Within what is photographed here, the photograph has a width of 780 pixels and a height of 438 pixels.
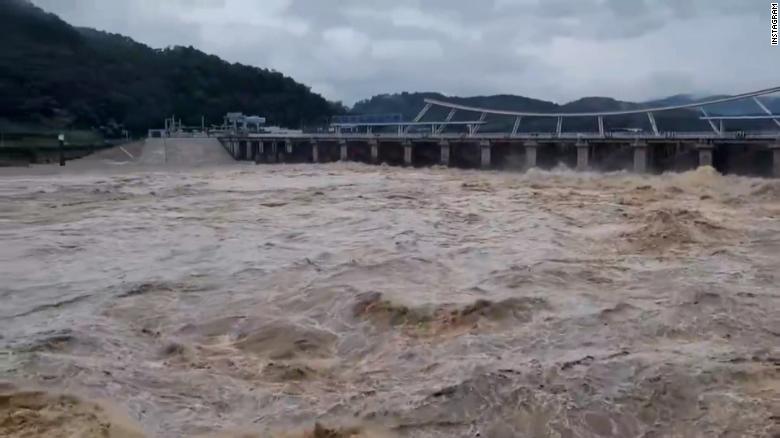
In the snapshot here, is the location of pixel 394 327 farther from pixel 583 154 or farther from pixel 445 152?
pixel 445 152

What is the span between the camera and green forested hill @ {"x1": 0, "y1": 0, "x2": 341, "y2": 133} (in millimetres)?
66312

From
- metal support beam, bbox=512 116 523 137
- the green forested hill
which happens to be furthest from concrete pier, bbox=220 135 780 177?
the green forested hill

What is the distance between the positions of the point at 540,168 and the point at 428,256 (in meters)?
25.9

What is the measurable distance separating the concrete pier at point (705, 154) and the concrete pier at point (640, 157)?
2.64 metres

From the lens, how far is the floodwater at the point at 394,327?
5.70m

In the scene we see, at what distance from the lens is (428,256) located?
40.8 feet

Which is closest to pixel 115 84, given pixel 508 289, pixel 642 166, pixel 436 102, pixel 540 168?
pixel 436 102

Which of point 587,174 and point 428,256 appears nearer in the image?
point 428,256

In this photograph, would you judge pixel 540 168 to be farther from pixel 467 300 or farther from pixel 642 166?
pixel 467 300

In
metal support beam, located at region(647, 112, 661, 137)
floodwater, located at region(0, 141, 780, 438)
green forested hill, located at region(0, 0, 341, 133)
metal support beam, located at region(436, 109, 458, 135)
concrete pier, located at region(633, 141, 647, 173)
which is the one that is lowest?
floodwater, located at region(0, 141, 780, 438)

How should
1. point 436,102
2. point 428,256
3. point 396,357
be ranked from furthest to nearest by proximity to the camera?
1. point 436,102
2. point 428,256
3. point 396,357

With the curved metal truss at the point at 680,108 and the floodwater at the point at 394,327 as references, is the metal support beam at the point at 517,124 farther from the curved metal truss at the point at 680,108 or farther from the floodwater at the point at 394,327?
the floodwater at the point at 394,327

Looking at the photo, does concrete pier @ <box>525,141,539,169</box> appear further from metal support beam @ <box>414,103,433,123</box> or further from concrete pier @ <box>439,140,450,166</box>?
metal support beam @ <box>414,103,433,123</box>

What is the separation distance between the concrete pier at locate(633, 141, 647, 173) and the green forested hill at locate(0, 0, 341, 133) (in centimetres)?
5069
